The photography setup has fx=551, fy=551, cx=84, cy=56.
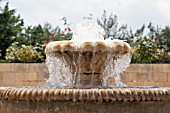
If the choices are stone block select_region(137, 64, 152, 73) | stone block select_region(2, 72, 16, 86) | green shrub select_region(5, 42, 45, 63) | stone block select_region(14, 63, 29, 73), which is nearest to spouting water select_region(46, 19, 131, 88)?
stone block select_region(14, 63, 29, 73)

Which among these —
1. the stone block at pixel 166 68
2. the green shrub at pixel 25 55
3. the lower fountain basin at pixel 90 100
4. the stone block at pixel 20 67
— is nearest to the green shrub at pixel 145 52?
the stone block at pixel 166 68

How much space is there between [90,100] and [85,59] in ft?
5.55

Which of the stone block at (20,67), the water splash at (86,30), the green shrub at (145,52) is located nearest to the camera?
the water splash at (86,30)

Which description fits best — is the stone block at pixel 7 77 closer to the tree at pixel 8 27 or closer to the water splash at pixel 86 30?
the water splash at pixel 86 30

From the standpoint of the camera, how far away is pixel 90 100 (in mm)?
4512

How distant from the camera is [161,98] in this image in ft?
15.4

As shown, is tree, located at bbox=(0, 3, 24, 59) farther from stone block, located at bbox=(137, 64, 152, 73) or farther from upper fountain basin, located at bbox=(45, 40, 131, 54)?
upper fountain basin, located at bbox=(45, 40, 131, 54)

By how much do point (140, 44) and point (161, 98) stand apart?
944cm

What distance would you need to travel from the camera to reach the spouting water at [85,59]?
5953 mm

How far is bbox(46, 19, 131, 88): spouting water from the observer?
19.5 ft

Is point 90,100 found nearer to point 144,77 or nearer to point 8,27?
point 144,77

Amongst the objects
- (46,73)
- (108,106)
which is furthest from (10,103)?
(46,73)

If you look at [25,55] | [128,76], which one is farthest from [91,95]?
[25,55]

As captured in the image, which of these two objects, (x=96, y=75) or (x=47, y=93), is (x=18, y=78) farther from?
(x=47, y=93)
